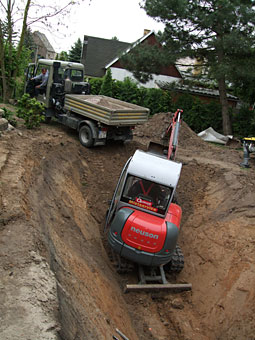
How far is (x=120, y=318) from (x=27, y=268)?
94.4 inches

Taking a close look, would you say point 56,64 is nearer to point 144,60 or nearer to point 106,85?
point 144,60

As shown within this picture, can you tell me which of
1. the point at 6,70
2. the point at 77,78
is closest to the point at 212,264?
the point at 77,78

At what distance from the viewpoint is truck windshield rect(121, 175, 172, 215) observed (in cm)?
756

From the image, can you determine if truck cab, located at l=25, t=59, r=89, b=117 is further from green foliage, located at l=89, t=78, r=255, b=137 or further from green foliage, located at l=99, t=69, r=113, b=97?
green foliage, located at l=89, t=78, r=255, b=137

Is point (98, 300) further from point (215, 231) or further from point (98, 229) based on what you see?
point (215, 231)

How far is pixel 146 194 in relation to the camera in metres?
7.64

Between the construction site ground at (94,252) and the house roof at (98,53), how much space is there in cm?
2331

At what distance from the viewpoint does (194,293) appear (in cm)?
789

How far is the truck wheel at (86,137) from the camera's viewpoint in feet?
40.2

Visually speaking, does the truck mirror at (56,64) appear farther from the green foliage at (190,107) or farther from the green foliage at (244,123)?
the green foliage at (244,123)

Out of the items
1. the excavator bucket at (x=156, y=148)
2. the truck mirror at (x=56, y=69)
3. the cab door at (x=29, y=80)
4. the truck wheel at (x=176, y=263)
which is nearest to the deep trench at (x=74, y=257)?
the truck wheel at (x=176, y=263)

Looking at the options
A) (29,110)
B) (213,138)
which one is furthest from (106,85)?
(29,110)

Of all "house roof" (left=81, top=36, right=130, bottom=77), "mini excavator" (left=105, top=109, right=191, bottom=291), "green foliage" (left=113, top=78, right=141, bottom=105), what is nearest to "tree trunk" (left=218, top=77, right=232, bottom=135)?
"green foliage" (left=113, top=78, right=141, bottom=105)

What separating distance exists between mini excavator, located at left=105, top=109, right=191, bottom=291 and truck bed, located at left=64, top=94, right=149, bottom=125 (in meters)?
3.84
